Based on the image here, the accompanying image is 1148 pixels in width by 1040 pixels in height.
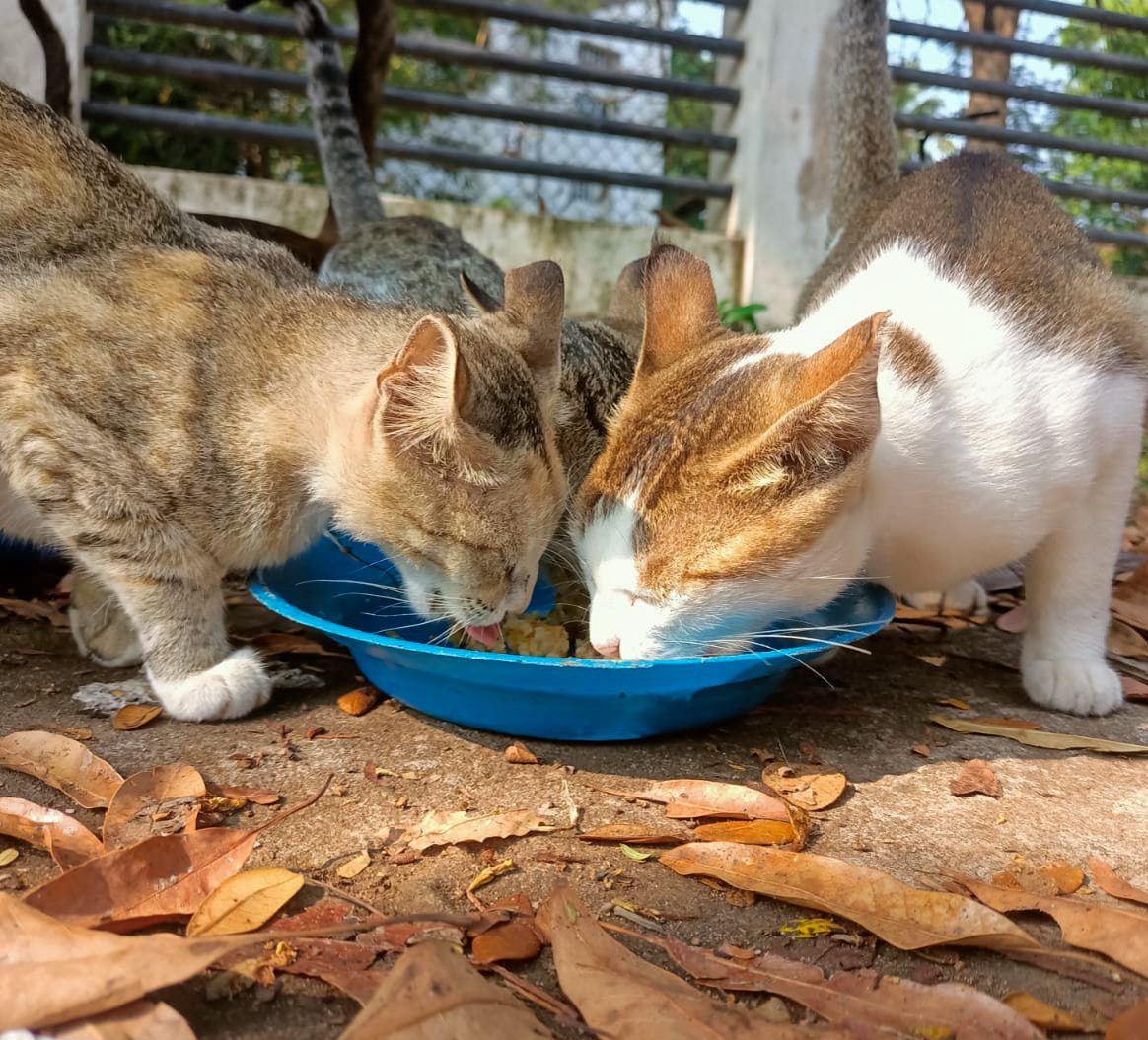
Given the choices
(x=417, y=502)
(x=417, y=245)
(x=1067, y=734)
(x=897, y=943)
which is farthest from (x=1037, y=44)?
(x=897, y=943)

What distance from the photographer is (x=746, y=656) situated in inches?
70.2

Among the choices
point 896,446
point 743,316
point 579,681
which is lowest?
point 579,681

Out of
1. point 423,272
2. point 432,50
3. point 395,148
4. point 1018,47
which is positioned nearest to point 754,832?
point 423,272

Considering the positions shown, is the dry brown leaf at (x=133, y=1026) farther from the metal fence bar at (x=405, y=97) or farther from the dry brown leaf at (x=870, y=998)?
the metal fence bar at (x=405, y=97)

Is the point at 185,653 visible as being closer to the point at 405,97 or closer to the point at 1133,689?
the point at 1133,689

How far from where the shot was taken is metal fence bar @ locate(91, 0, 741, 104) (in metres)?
5.41

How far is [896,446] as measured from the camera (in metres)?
1.97

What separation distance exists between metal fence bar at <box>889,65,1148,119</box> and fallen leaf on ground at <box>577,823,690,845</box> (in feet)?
20.1

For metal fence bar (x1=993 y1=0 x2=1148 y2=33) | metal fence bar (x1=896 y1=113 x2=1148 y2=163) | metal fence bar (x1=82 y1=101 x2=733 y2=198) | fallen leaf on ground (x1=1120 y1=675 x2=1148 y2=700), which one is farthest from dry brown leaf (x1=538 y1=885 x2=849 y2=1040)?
metal fence bar (x1=993 y1=0 x2=1148 y2=33)

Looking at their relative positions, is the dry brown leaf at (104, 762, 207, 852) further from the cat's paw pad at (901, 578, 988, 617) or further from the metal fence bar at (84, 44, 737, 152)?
the metal fence bar at (84, 44, 737, 152)

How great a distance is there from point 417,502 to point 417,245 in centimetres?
188

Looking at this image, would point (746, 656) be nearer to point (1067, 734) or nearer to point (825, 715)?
point (825, 715)

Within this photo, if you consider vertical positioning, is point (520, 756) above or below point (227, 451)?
below

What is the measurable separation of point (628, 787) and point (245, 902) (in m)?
0.74
